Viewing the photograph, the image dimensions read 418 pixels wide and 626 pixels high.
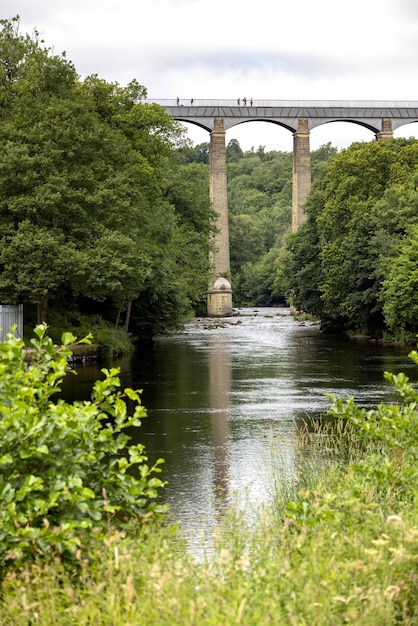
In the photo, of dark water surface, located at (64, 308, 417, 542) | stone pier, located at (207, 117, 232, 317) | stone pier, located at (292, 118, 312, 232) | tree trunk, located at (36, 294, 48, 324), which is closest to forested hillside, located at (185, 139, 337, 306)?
stone pier, located at (207, 117, 232, 317)

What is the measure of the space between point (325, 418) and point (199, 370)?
10.7 m

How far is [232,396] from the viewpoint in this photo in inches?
875

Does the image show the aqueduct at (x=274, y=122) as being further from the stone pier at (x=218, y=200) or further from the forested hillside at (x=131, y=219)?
the forested hillside at (x=131, y=219)

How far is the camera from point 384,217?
39.8m

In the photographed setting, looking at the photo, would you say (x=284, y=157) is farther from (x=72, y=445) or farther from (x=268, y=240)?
(x=72, y=445)

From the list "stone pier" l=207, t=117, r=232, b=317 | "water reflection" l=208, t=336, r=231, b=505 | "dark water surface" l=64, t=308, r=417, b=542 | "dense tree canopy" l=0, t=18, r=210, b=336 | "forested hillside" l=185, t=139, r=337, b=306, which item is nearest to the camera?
"dark water surface" l=64, t=308, r=417, b=542

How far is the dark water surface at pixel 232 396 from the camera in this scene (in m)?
13.0

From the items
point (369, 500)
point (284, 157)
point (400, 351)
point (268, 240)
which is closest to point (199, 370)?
point (400, 351)

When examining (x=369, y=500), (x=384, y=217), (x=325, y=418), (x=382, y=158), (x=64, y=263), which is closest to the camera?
(x=369, y=500)

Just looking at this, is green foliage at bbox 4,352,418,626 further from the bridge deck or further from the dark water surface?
the bridge deck

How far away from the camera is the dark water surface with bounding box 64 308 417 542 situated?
12992 mm

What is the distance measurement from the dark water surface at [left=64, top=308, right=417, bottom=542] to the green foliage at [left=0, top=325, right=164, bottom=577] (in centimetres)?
168

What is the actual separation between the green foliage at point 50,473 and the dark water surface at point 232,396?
168 cm

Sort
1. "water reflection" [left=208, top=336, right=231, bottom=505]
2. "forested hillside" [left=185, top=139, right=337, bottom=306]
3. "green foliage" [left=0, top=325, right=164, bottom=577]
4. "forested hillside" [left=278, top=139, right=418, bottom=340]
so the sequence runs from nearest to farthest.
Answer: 1. "green foliage" [left=0, top=325, right=164, bottom=577]
2. "water reflection" [left=208, top=336, right=231, bottom=505]
3. "forested hillside" [left=278, top=139, right=418, bottom=340]
4. "forested hillside" [left=185, top=139, right=337, bottom=306]
